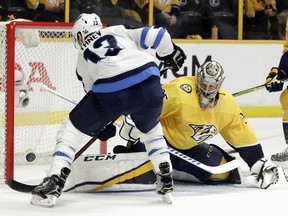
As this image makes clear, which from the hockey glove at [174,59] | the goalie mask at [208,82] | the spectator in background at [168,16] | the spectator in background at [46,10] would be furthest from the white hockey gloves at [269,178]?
the spectator in background at [168,16]

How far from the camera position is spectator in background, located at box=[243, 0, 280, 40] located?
821 cm

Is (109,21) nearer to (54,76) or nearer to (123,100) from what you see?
(54,76)

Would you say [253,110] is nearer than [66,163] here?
No

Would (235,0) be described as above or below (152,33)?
below

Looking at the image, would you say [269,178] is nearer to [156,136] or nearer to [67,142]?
[156,136]

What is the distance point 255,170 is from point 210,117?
0.34 metres

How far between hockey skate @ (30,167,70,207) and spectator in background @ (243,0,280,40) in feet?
14.9

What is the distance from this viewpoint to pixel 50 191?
3.84 metres

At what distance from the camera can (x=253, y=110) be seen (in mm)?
7797

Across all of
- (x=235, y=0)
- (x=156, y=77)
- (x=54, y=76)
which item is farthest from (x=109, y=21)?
(x=156, y=77)

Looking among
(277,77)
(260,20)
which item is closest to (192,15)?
(260,20)

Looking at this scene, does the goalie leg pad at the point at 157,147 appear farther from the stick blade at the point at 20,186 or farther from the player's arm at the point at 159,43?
the stick blade at the point at 20,186

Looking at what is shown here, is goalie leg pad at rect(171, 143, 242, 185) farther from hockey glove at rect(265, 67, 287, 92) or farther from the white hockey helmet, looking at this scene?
hockey glove at rect(265, 67, 287, 92)

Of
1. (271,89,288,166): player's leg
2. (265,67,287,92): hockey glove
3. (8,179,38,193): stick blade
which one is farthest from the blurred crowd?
(8,179,38,193): stick blade
